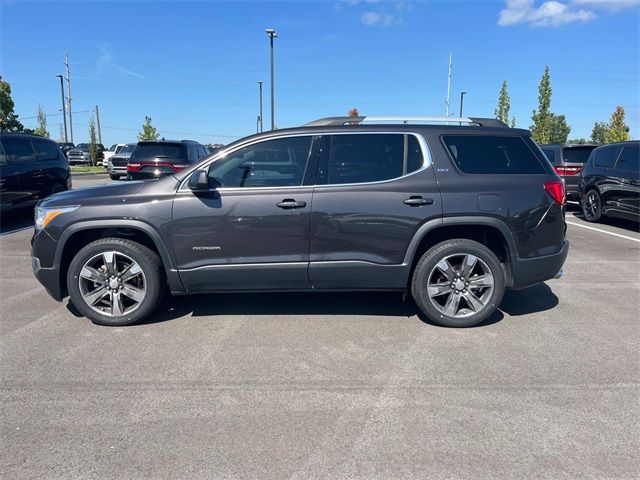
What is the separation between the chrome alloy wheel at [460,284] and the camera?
4480 mm

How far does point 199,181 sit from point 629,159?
9.33m

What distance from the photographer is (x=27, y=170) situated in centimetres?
975

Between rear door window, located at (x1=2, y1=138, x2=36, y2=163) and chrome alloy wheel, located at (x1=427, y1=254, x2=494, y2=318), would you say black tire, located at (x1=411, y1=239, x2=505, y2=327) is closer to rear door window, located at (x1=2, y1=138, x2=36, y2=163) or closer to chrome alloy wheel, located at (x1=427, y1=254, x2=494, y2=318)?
chrome alloy wheel, located at (x1=427, y1=254, x2=494, y2=318)

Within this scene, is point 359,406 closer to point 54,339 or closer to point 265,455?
point 265,455

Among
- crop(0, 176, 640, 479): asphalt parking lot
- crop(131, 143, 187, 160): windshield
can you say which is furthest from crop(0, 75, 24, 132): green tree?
crop(0, 176, 640, 479): asphalt parking lot

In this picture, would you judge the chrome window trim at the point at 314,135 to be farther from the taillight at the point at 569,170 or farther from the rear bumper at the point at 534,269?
the taillight at the point at 569,170

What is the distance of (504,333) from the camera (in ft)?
14.4

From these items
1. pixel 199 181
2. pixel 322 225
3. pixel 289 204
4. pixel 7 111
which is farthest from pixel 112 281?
pixel 7 111

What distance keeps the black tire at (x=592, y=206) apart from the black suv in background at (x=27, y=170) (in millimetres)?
11919

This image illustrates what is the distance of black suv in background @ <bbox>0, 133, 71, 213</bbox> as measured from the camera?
30.6ft

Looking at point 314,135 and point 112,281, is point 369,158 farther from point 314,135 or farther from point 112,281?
point 112,281

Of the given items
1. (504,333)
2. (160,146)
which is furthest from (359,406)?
(160,146)

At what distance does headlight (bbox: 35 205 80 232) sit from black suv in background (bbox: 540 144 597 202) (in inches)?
461

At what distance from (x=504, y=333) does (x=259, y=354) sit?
7.29ft
